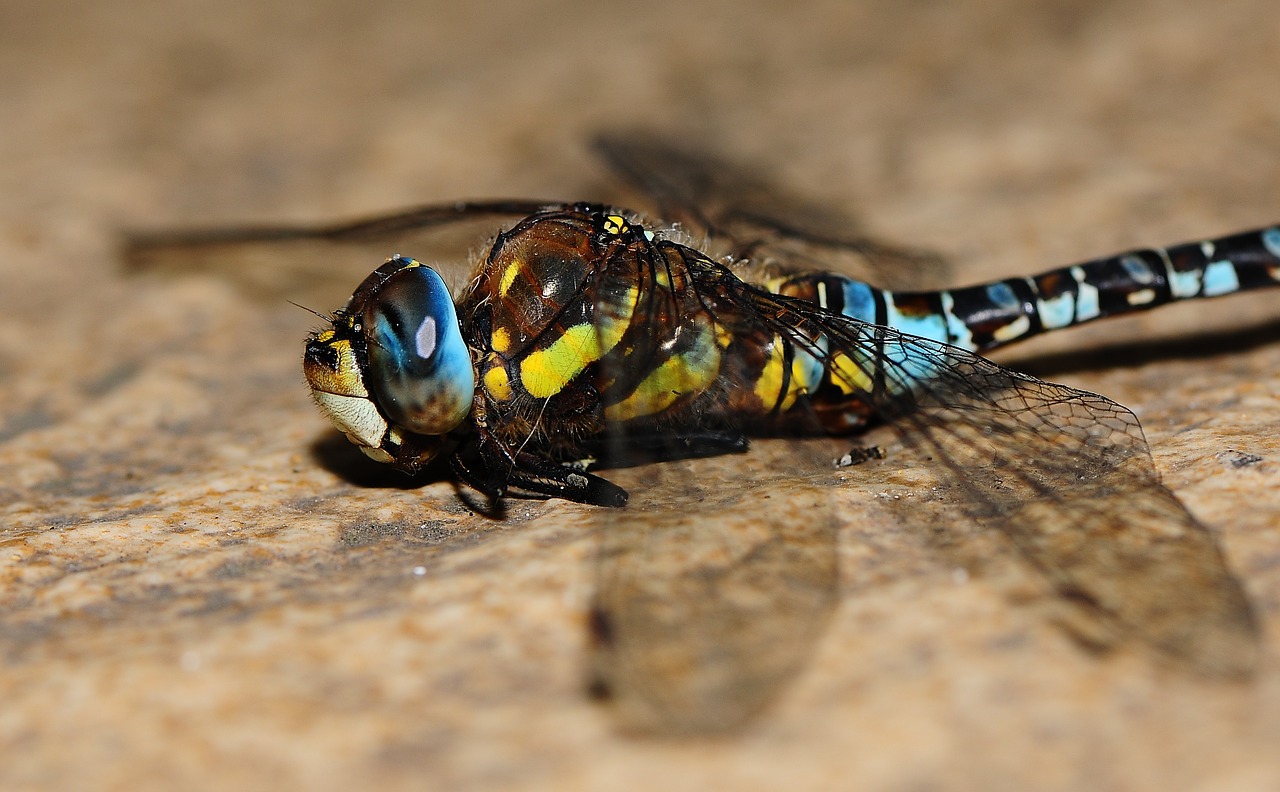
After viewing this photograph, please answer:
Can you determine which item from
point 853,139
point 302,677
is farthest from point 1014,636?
point 853,139

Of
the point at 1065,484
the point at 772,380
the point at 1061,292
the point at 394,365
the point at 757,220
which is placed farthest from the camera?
the point at 757,220

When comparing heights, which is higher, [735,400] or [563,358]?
[563,358]

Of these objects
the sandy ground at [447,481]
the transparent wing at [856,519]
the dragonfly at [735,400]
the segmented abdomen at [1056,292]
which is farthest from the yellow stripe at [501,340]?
the segmented abdomen at [1056,292]

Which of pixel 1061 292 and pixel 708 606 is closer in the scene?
pixel 708 606

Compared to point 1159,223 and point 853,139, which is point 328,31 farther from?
point 1159,223

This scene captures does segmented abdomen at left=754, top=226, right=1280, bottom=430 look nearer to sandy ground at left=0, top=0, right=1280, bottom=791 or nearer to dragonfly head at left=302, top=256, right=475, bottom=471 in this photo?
sandy ground at left=0, top=0, right=1280, bottom=791

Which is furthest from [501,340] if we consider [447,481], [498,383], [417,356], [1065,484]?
[1065,484]

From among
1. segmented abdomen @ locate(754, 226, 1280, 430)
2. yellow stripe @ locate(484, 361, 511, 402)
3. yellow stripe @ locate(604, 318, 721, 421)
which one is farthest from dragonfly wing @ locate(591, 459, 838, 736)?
segmented abdomen @ locate(754, 226, 1280, 430)

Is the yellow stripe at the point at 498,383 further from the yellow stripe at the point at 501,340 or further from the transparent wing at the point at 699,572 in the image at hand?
the transparent wing at the point at 699,572

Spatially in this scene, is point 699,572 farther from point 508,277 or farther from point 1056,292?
point 1056,292
